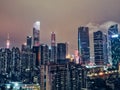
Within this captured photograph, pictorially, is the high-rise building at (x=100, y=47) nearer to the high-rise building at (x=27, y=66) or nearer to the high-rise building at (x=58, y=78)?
the high-rise building at (x=27, y=66)

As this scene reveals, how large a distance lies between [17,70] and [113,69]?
15.9 ft

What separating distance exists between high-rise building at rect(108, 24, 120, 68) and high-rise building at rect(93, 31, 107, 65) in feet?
2.90

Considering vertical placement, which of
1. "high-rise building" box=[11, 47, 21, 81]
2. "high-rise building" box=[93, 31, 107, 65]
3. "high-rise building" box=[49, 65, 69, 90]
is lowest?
"high-rise building" box=[49, 65, 69, 90]

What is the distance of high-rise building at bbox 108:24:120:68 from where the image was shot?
1424cm

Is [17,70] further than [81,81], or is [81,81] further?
[17,70]

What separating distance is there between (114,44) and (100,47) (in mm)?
2418

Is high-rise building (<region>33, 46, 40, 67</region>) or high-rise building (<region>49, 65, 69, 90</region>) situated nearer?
high-rise building (<region>49, 65, 69, 90</region>)

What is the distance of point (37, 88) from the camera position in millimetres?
10930

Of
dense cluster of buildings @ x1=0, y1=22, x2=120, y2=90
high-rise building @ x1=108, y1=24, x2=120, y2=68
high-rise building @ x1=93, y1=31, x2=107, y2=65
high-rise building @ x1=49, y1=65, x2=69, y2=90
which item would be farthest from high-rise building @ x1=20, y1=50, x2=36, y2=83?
high-rise building @ x1=108, y1=24, x2=120, y2=68

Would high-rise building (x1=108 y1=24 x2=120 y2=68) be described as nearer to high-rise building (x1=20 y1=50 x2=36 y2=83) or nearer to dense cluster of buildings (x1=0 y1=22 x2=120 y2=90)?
dense cluster of buildings (x1=0 y1=22 x2=120 y2=90)

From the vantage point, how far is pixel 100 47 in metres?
17.1

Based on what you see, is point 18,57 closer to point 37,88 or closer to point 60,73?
point 37,88

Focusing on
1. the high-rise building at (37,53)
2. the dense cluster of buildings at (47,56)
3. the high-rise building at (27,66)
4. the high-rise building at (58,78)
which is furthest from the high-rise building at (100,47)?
the high-rise building at (58,78)

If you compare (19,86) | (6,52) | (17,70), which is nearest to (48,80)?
(19,86)
